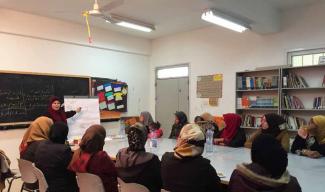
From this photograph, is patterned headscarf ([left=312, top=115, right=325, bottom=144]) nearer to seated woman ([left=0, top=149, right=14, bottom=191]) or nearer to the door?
the door

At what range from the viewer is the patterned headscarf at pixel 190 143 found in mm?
2108

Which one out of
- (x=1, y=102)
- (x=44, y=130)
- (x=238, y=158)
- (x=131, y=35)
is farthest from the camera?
(x=131, y=35)

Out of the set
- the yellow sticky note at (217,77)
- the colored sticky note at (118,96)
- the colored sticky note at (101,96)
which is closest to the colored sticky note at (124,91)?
the colored sticky note at (118,96)

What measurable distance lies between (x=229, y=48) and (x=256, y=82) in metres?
1.00

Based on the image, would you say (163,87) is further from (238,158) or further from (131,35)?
(238,158)

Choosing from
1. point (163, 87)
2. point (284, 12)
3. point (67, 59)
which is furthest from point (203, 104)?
point (67, 59)

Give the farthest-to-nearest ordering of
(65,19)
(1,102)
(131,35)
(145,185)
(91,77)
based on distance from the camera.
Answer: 1. (131,35)
2. (91,77)
3. (65,19)
4. (1,102)
5. (145,185)

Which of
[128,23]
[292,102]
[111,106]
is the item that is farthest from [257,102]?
[111,106]

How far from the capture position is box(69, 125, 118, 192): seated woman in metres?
2.43

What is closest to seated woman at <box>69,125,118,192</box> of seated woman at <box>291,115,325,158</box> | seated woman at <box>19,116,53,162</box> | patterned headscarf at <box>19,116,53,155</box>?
seated woman at <box>19,116,53,162</box>

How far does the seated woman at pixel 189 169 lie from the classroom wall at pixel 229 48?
341 cm

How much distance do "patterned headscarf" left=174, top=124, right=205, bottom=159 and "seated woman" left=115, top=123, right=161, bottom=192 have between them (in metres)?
0.31

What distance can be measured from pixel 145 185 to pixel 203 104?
393 centimetres

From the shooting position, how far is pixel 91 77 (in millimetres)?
5918
